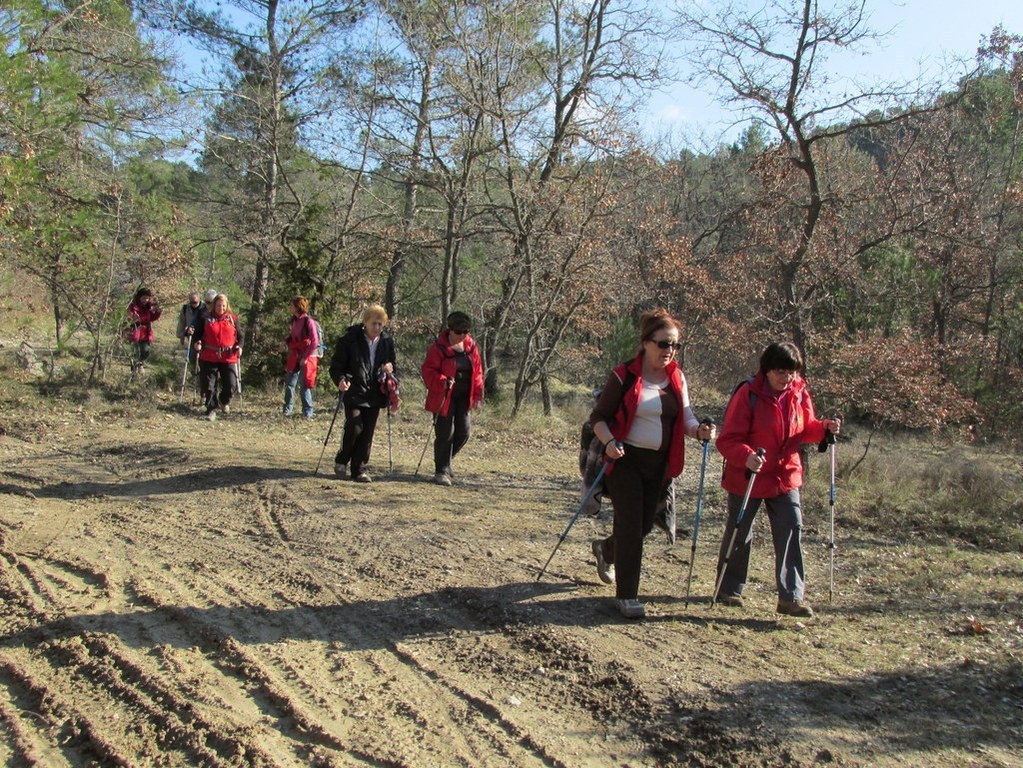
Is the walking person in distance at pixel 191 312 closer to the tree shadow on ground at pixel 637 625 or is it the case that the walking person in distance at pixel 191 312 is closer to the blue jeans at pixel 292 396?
the blue jeans at pixel 292 396

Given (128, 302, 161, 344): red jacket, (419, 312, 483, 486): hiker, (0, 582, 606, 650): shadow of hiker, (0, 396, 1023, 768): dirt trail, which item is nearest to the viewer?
(0, 396, 1023, 768): dirt trail

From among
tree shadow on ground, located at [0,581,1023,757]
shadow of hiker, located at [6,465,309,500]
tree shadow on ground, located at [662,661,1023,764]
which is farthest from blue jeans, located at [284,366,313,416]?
tree shadow on ground, located at [662,661,1023,764]

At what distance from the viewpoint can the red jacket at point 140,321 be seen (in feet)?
42.7

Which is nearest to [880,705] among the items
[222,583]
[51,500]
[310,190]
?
[222,583]

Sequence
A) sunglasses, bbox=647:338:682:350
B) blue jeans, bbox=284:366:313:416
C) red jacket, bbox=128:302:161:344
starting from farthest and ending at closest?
red jacket, bbox=128:302:161:344 → blue jeans, bbox=284:366:313:416 → sunglasses, bbox=647:338:682:350

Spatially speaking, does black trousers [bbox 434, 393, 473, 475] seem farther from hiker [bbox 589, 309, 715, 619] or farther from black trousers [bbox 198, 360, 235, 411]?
black trousers [bbox 198, 360, 235, 411]

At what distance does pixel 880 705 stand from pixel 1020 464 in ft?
45.5

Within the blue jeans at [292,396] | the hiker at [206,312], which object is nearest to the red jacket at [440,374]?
the blue jeans at [292,396]

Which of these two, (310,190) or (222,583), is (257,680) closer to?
(222,583)

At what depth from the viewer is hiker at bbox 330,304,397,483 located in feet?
26.7

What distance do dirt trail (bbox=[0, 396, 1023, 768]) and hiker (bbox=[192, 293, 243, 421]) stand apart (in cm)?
387

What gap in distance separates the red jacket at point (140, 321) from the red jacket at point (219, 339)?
76.2 inches

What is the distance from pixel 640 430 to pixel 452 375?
142 inches

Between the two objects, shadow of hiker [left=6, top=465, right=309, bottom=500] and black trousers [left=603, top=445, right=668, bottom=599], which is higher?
black trousers [left=603, top=445, right=668, bottom=599]
